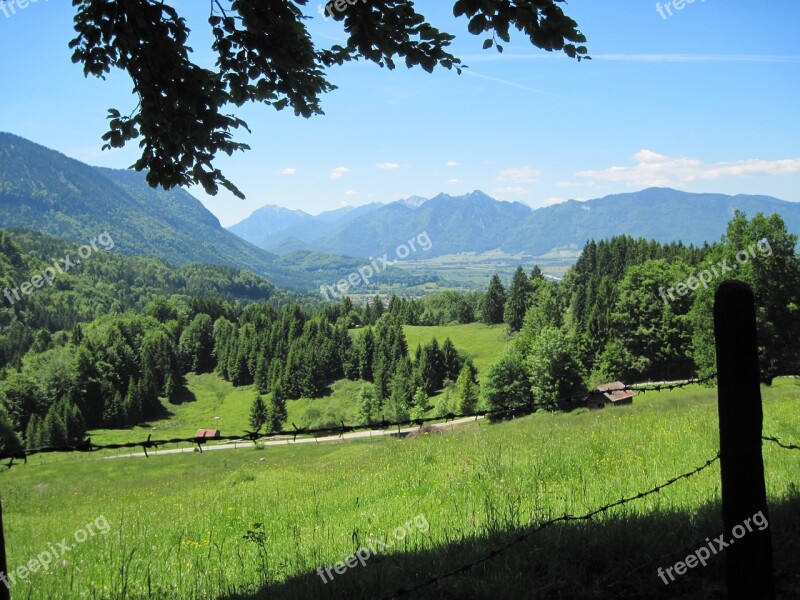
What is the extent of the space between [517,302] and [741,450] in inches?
6158

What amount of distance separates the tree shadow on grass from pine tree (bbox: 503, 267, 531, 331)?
154 meters

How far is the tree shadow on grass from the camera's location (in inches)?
175

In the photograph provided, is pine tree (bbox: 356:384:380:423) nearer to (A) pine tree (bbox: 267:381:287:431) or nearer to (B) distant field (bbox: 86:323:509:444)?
(B) distant field (bbox: 86:323:509:444)

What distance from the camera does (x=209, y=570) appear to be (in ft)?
20.7

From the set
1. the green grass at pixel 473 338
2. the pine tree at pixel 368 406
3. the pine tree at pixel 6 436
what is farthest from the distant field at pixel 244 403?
the pine tree at pixel 6 436

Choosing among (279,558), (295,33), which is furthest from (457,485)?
(295,33)

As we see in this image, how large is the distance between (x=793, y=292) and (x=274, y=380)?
12964cm

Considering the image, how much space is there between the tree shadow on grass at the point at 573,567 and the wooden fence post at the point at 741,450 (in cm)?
82

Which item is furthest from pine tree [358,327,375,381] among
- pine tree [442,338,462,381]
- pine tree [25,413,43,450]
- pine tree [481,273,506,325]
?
pine tree [25,413,43,450]

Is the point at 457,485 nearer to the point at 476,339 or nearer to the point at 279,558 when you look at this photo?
the point at 279,558

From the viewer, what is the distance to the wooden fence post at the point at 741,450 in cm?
358

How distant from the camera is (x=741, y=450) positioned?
3.67 metres

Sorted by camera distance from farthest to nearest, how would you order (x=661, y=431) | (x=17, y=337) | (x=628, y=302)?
(x=17, y=337) < (x=628, y=302) < (x=661, y=431)

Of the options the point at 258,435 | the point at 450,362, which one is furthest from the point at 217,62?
the point at 450,362
